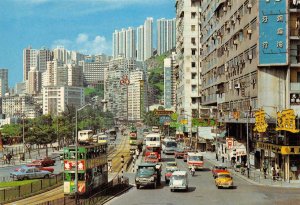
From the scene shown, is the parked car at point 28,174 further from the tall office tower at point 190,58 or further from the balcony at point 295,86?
the tall office tower at point 190,58

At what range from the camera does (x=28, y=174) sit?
6138cm

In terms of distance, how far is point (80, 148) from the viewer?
4197 centimetres

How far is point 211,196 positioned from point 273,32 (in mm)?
24676

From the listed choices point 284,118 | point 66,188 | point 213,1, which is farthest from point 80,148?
point 213,1

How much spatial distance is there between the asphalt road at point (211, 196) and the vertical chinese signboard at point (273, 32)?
15.7 m

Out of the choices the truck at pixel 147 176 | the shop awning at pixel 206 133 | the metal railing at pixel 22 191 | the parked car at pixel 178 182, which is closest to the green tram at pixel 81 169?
the metal railing at pixel 22 191

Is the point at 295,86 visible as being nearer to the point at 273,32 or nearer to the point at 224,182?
the point at 273,32

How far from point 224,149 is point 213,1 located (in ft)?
96.5

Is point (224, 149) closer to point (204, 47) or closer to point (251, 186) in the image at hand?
point (204, 47)

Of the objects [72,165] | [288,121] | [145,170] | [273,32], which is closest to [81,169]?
[72,165]

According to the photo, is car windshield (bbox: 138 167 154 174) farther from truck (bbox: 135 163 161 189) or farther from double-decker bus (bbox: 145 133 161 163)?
double-decker bus (bbox: 145 133 161 163)

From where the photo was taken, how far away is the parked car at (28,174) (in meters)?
60.6

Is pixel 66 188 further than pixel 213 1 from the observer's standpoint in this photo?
No

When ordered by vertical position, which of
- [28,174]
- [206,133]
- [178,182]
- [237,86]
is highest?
[237,86]
